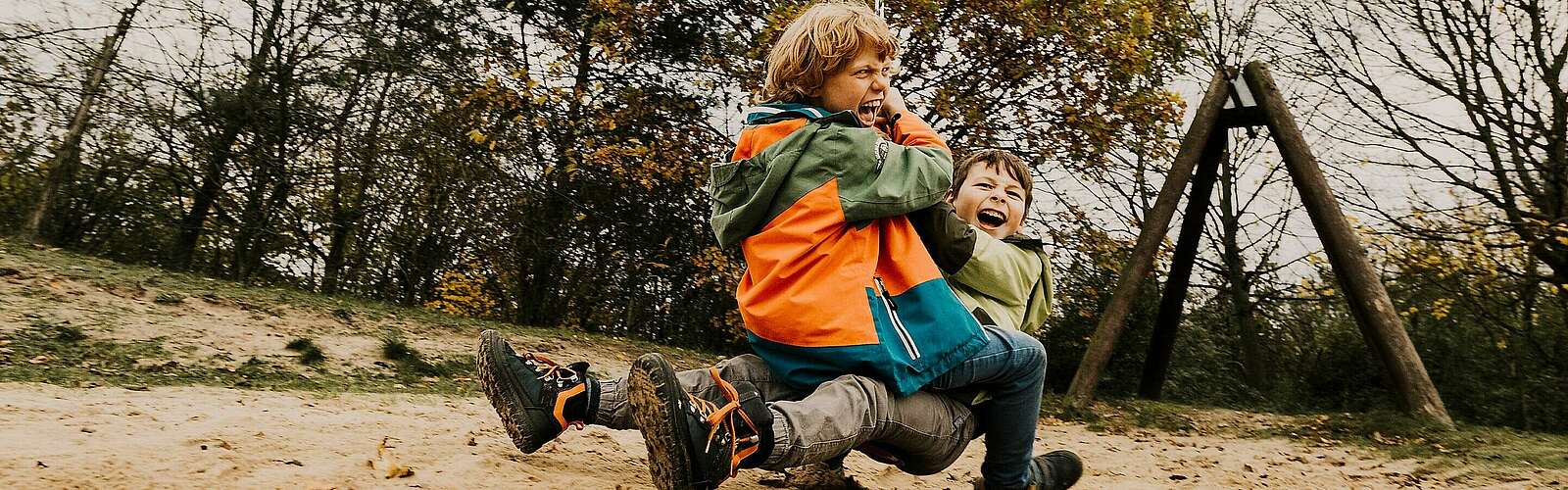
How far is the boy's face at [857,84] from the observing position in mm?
2477

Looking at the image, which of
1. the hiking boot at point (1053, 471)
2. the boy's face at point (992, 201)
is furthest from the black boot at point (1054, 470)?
the boy's face at point (992, 201)

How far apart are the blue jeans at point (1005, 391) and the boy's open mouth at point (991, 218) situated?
463 millimetres

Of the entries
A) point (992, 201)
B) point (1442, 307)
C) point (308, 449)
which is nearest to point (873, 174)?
point (992, 201)

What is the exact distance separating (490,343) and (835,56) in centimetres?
102

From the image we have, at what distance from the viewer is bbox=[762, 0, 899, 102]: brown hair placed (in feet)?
8.02

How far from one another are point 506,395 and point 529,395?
56mm

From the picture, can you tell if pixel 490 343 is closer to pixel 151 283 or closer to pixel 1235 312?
pixel 151 283

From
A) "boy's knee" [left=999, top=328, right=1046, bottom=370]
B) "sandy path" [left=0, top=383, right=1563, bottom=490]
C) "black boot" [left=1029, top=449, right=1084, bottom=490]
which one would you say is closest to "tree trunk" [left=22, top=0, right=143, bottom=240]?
"sandy path" [left=0, top=383, right=1563, bottom=490]

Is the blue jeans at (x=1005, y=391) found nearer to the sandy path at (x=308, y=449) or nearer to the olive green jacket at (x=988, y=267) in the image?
the olive green jacket at (x=988, y=267)

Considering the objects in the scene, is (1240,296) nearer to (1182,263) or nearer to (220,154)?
(1182,263)

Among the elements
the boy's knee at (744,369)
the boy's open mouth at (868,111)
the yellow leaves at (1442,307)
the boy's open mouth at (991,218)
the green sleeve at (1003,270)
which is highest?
the yellow leaves at (1442,307)

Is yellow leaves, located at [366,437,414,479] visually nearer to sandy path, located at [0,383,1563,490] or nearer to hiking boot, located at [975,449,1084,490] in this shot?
sandy path, located at [0,383,1563,490]

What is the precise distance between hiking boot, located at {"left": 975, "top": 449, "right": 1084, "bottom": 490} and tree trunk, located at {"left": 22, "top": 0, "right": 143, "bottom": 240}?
700cm

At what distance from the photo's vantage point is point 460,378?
5.36 meters
